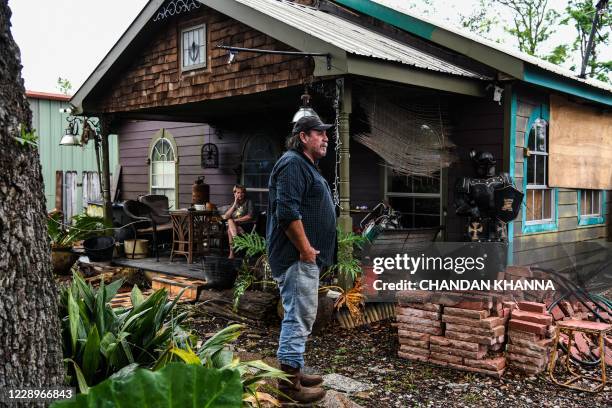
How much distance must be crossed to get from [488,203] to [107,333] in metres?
4.73

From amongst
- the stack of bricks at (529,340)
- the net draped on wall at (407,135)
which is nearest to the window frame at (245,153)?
the net draped on wall at (407,135)

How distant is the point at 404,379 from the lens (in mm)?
4719

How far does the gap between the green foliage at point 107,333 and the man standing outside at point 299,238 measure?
65 cm

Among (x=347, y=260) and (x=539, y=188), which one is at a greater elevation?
(x=539, y=188)

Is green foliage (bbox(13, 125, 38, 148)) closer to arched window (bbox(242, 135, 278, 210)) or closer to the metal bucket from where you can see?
the metal bucket

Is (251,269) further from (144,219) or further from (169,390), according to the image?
(169,390)

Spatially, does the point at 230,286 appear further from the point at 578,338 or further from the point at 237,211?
the point at 578,338

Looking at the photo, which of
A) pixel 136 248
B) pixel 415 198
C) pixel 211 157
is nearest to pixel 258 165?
pixel 211 157

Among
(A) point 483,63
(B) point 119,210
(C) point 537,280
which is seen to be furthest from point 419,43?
(B) point 119,210

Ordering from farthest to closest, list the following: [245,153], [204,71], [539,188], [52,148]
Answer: [52,148] → [245,153] → [539,188] → [204,71]

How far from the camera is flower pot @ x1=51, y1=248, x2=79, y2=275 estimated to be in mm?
9445

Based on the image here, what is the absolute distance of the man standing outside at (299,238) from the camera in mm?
3658

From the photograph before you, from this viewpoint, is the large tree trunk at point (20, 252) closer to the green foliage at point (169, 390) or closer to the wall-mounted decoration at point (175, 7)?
the green foliage at point (169, 390)

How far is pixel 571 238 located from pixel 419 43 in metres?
3.79
